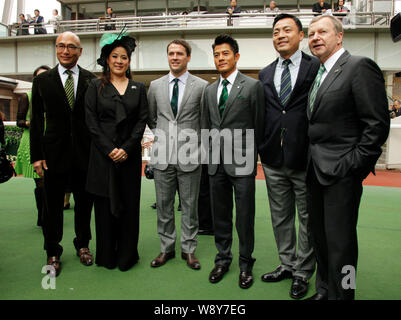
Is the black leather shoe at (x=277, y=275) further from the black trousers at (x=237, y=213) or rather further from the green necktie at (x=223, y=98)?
the green necktie at (x=223, y=98)

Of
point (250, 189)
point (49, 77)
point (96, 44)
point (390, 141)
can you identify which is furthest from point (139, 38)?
point (250, 189)

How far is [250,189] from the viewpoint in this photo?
2.74 m

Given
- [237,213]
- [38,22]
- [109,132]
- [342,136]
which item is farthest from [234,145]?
[38,22]

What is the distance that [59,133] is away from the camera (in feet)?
9.71

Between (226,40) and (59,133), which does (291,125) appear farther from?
(59,133)

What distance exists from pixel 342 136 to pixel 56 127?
2.46m

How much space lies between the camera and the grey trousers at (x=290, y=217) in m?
2.63

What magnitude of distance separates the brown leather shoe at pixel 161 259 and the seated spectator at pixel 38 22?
54.8 feet

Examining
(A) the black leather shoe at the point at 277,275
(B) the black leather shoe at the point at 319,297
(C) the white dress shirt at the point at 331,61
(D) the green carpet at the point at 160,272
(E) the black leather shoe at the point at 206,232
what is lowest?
(E) the black leather shoe at the point at 206,232

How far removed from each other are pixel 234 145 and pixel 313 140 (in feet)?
2.29

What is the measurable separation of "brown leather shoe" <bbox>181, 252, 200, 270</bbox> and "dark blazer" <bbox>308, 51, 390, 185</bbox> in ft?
4.93

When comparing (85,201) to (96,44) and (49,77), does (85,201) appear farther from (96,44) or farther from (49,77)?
(96,44)

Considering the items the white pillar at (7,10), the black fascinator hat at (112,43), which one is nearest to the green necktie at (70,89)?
the black fascinator hat at (112,43)
